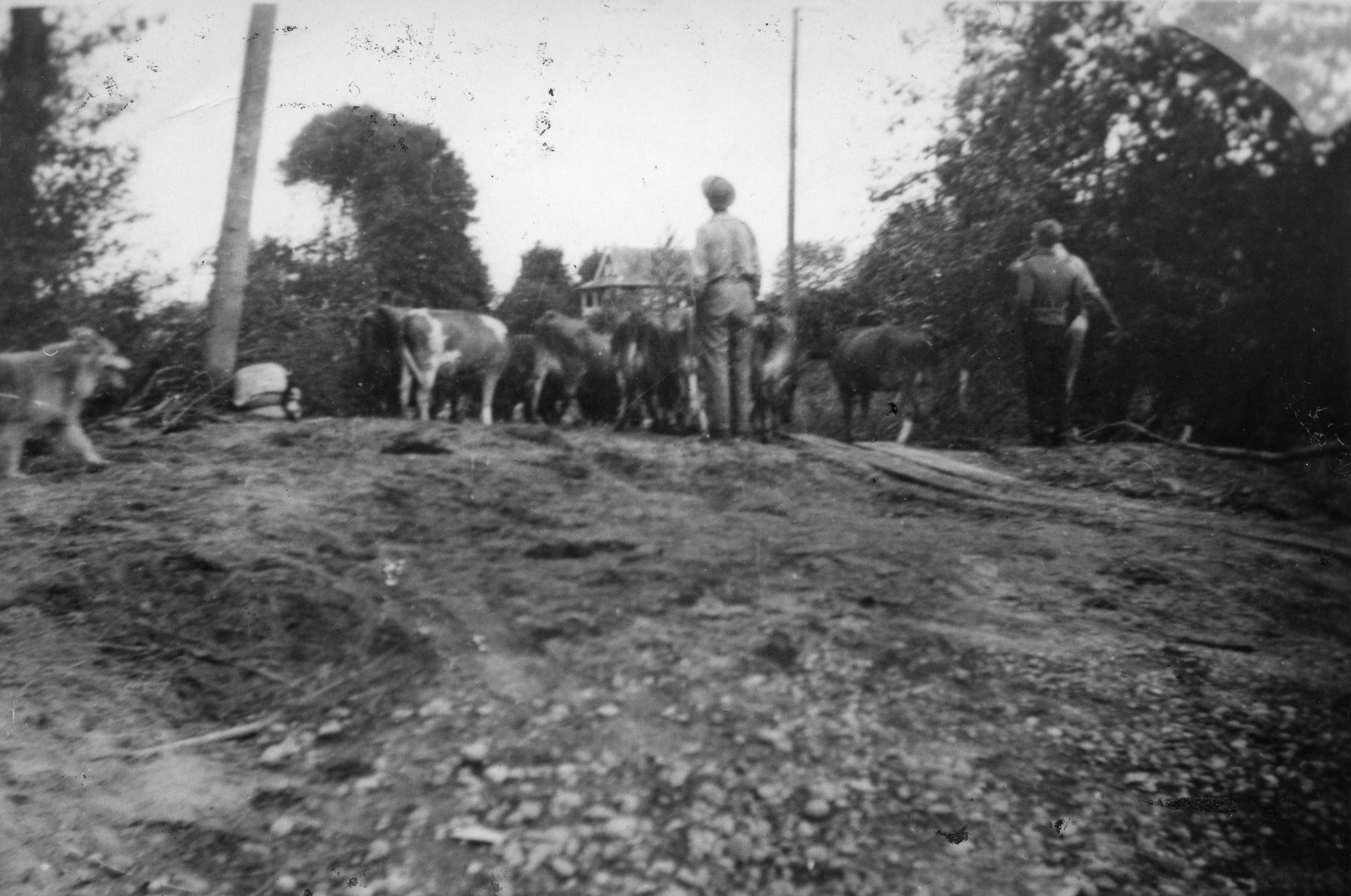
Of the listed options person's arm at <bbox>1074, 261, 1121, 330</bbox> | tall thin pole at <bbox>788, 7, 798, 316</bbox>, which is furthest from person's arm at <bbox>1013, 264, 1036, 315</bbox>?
tall thin pole at <bbox>788, 7, 798, 316</bbox>

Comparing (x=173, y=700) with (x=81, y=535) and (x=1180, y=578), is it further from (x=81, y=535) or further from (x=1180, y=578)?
(x=1180, y=578)

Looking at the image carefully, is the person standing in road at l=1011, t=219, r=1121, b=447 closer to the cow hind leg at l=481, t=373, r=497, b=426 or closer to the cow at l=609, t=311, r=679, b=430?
the cow at l=609, t=311, r=679, b=430

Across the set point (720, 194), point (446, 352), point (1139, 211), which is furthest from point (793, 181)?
point (446, 352)

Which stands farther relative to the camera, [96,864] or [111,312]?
[111,312]

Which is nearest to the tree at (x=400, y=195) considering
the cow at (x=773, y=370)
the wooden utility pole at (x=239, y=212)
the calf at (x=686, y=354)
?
the wooden utility pole at (x=239, y=212)

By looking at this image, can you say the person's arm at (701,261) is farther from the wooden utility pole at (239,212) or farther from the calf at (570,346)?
the wooden utility pole at (239,212)

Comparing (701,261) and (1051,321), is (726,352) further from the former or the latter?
(1051,321)

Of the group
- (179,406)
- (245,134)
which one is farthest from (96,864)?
(245,134)
